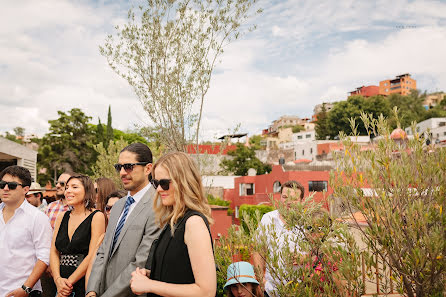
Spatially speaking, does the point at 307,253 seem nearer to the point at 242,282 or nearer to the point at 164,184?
the point at 242,282

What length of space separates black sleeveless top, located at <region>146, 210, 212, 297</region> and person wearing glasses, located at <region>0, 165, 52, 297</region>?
208cm

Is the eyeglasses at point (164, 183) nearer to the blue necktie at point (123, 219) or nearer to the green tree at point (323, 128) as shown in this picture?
the blue necktie at point (123, 219)

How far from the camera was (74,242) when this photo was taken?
368cm

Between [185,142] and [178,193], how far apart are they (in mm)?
8307

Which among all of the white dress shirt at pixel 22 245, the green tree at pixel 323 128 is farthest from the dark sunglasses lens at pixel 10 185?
the green tree at pixel 323 128

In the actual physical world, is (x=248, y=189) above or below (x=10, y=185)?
below

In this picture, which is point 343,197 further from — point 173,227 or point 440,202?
point 173,227

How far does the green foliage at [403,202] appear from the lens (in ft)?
7.24

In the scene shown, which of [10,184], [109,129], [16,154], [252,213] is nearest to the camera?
[10,184]

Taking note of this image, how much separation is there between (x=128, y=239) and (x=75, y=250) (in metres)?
1.14

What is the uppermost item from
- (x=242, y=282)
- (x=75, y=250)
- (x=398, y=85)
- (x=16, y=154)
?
(x=398, y=85)

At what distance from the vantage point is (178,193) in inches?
90.4

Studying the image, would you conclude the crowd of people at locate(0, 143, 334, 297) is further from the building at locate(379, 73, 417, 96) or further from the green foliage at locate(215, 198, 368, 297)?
the building at locate(379, 73, 417, 96)

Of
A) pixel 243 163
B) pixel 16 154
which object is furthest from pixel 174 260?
pixel 243 163
